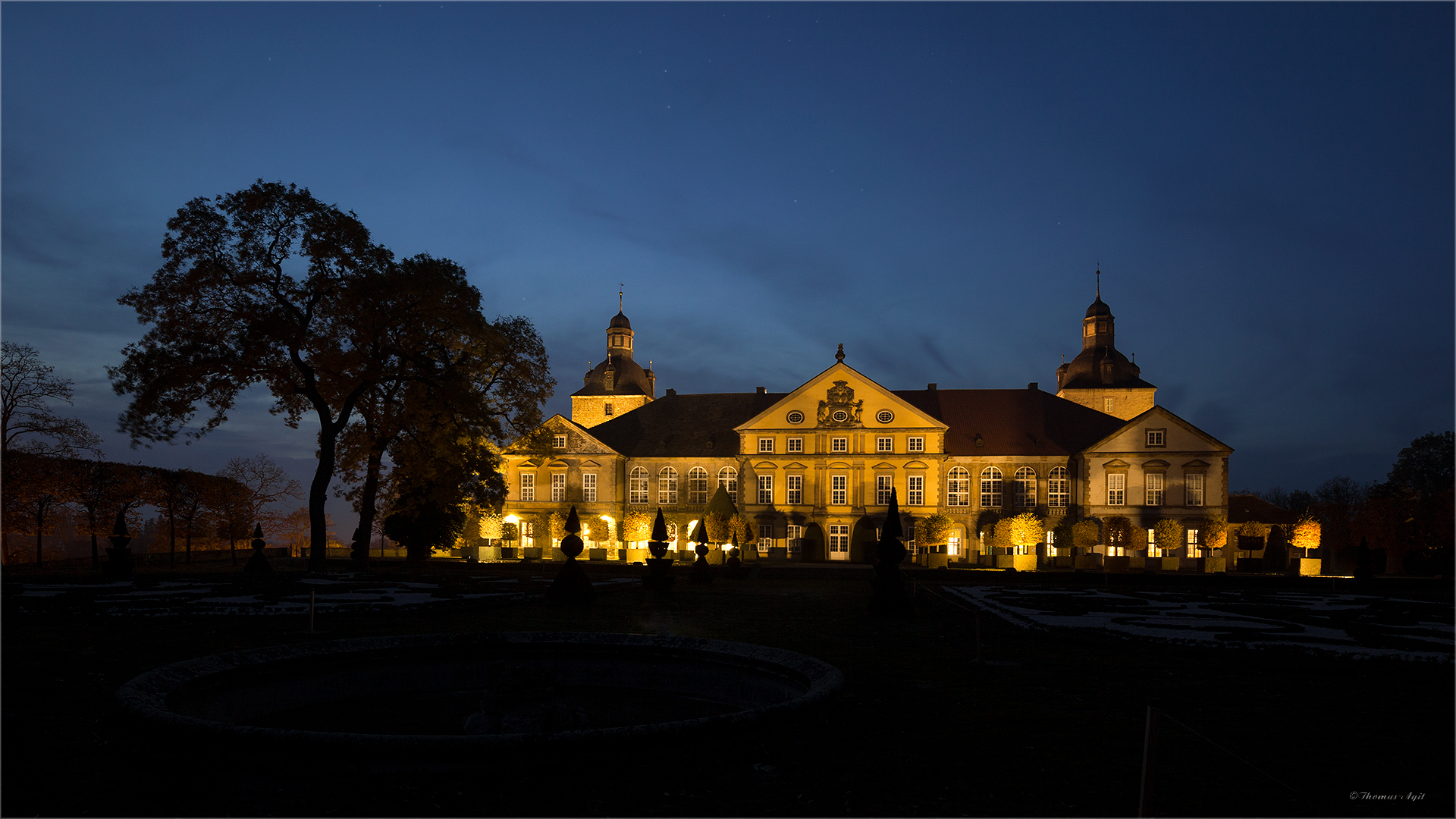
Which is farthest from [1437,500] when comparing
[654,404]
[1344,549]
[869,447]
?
[654,404]

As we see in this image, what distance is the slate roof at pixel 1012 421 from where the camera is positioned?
181 feet

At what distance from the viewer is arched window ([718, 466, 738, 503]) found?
57.8m

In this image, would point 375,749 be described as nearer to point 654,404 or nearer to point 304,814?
point 304,814

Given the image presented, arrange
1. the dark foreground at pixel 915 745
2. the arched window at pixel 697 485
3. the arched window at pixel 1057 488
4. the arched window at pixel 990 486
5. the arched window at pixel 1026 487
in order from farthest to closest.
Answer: the arched window at pixel 697 485 → the arched window at pixel 990 486 → the arched window at pixel 1026 487 → the arched window at pixel 1057 488 → the dark foreground at pixel 915 745

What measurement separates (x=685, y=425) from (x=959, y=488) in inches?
753

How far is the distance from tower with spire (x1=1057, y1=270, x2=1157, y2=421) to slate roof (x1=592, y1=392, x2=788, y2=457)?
2437 cm

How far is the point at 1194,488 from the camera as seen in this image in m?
51.7

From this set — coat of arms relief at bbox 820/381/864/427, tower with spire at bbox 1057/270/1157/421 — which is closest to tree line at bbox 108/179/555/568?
coat of arms relief at bbox 820/381/864/427

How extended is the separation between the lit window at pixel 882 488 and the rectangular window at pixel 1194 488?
1728 centimetres

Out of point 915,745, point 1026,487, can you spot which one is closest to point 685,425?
point 1026,487

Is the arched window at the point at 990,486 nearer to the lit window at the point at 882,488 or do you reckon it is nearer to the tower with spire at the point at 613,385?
the lit window at the point at 882,488

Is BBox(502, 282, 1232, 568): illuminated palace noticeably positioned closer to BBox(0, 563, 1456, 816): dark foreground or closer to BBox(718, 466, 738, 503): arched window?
BBox(718, 466, 738, 503): arched window

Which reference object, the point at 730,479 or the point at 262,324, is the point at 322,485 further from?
the point at 730,479

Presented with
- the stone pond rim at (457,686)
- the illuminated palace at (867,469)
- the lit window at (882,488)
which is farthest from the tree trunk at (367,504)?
the lit window at (882,488)
